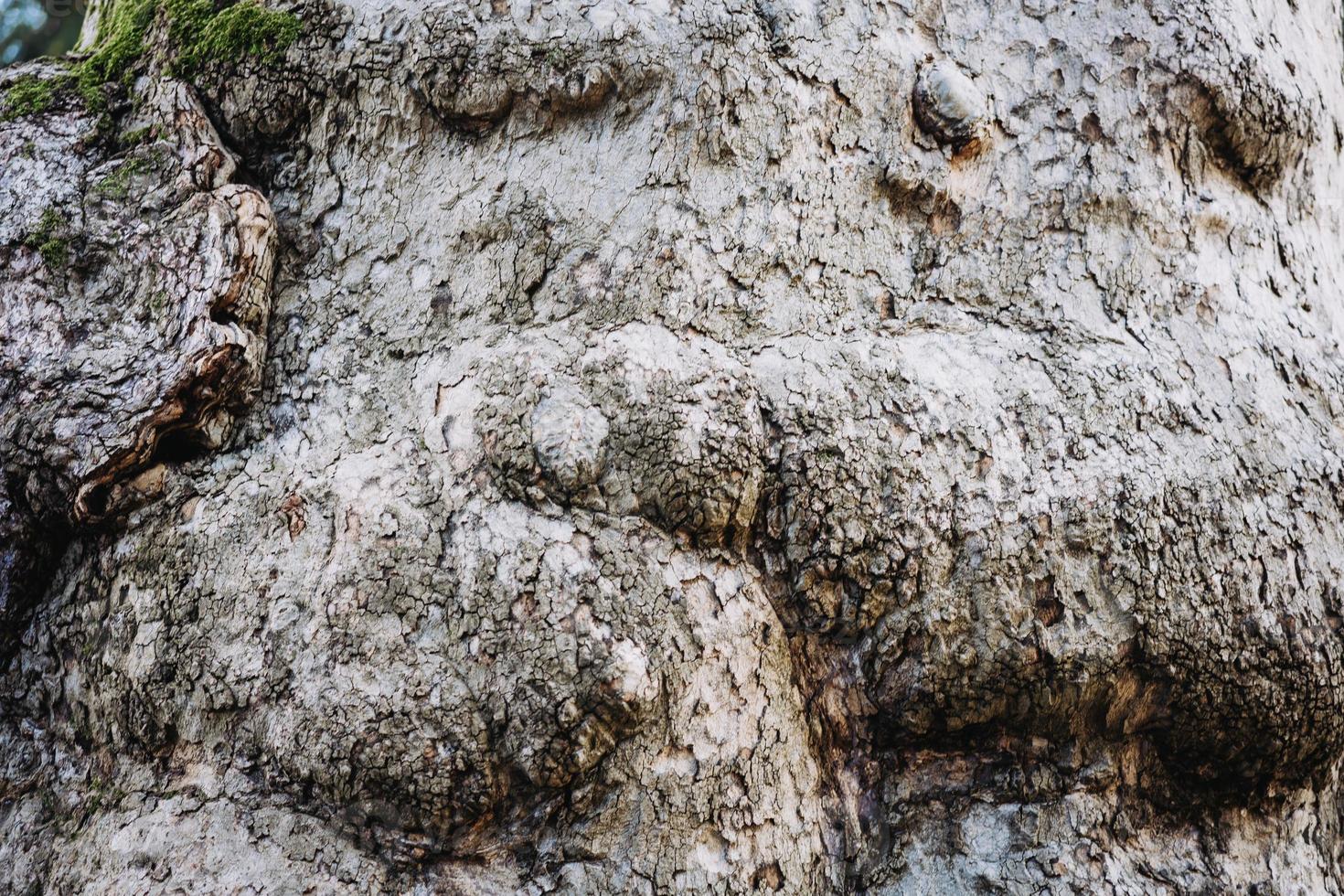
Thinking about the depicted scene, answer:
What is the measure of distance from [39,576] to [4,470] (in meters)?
0.22

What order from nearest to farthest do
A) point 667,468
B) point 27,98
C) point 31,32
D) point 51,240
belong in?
point 667,468 < point 51,240 < point 27,98 < point 31,32

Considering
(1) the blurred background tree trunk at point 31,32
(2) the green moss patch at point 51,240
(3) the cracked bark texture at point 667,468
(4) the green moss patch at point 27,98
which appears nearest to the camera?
(3) the cracked bark texture at point 667,468

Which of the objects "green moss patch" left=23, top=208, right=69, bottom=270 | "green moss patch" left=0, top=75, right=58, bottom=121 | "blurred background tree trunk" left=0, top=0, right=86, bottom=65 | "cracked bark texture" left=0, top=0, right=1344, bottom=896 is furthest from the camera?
"blurred background tree trunk" left=0, top=0, right=86, bottom=65

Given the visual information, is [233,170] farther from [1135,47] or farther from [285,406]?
[1135,47]

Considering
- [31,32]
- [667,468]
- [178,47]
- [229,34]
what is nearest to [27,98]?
[178,47]

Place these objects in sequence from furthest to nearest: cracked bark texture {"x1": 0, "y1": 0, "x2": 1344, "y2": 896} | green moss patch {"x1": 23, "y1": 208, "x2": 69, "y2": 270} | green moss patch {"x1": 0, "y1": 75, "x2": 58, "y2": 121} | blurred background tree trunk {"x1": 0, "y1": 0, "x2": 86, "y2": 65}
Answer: blurred background tree trunk {"x1": 0, "y1": 0, "x2": 86, "y2": 65}
green moss patch {"x1": 0, "y1": 75, "x2": 58, "y2": 121}
green moss patch {"x1": 23, "y1": 208, "x2": 69, "y2": 270}
cracked bark texture {"x1": 0, "y1": 0, "x2": 1344, "y2": 896}

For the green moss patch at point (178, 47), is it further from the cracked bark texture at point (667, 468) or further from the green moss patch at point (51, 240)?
the green moss patch at point (51, 240)

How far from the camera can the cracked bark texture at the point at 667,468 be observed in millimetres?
1564

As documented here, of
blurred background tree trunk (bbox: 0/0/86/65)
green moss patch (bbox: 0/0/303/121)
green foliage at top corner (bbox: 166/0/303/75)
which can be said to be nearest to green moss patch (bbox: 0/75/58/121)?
green moss patch (bbox: 0/0/303/121)

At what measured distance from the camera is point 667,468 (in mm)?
1604

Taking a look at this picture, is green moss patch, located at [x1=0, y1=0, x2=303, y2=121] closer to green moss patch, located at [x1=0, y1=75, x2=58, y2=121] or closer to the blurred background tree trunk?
green moss patch, located at [x1=0, y1=75, x2=58, y2=121]

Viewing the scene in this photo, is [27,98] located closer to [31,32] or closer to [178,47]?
[178,47]

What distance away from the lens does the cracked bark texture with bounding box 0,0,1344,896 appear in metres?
1.56

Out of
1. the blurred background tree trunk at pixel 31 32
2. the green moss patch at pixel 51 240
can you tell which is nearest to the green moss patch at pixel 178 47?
the green moss patch at pixel 51 240
